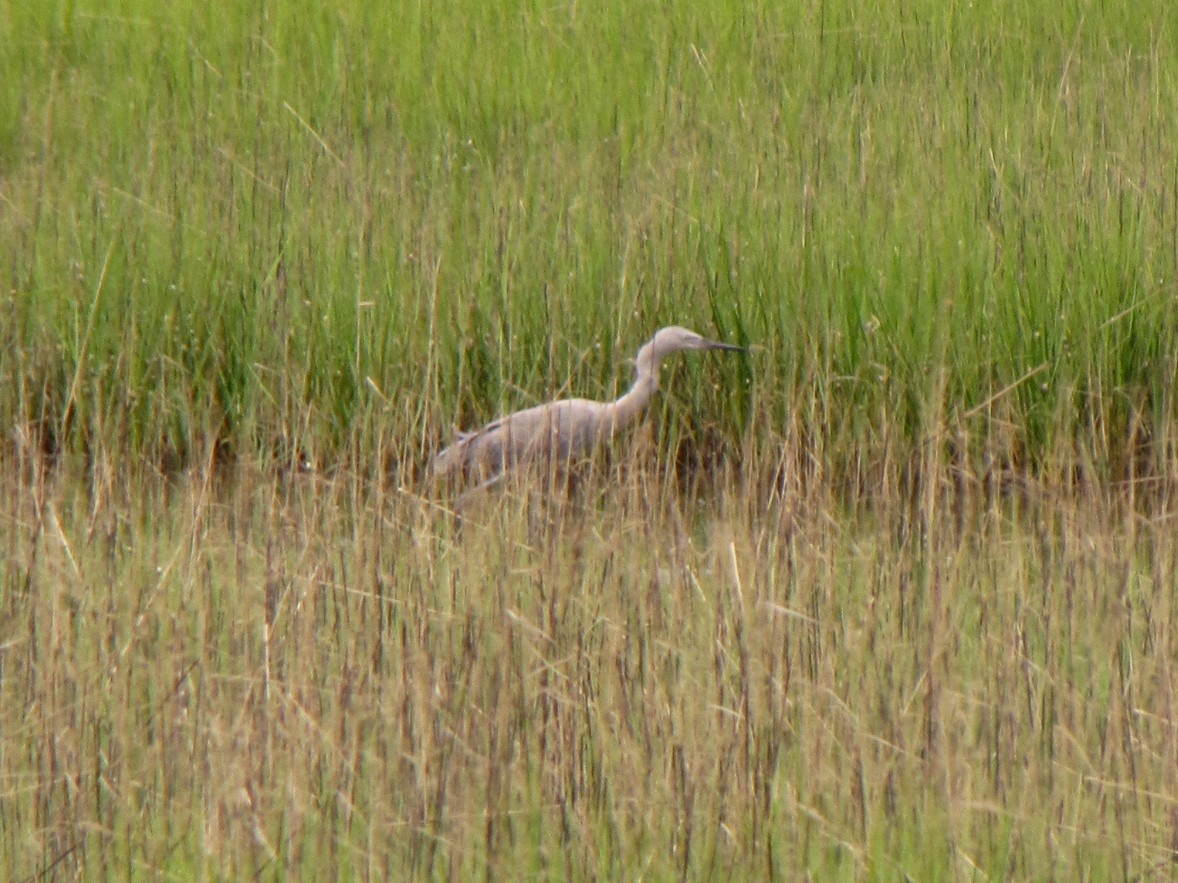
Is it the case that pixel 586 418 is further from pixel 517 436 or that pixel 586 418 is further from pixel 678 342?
pixel 678 342

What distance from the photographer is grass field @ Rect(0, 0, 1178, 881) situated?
115 inches

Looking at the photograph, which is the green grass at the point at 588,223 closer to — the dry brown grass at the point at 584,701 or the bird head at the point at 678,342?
the bird head at the point at 678,342

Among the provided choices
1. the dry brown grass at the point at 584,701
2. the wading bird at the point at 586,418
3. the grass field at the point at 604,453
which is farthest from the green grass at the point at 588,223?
the dry brown grass at the point at 584,701

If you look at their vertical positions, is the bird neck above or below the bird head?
below

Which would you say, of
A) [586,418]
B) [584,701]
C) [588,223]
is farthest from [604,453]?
[584,701]

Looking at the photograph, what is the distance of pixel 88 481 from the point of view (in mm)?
5188

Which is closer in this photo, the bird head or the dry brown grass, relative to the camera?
the dry brown grass

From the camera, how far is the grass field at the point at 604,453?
2930 mm

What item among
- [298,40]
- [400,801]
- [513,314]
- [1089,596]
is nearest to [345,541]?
[400,801]

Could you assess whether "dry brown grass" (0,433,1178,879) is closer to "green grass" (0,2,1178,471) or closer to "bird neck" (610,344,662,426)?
"green grass" (0,2,1178,471)

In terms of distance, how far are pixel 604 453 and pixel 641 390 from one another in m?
0.27

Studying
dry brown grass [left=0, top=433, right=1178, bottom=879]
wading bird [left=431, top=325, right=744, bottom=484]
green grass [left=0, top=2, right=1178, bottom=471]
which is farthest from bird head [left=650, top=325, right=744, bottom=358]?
dry brown grass [left=0, top=433, right=1178, bottom=879]

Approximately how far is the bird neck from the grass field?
31cm

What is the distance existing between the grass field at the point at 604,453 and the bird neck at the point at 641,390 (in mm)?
308
